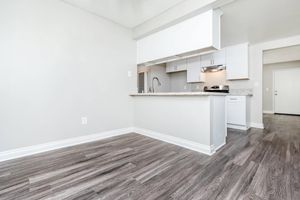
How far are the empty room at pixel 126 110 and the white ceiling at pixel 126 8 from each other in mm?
19

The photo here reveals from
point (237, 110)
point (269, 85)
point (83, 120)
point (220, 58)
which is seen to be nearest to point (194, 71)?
point (220, 58)

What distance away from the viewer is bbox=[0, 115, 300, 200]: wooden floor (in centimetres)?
128

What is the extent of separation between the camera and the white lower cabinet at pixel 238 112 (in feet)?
11.5

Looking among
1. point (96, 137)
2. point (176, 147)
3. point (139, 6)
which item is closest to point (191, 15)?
point (139, 6)

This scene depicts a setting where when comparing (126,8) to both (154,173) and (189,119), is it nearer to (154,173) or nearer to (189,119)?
(189,119)

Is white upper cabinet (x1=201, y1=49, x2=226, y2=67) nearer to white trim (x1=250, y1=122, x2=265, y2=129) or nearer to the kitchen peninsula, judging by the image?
white trim (x1=250, y1=122, x2=265, y2=129)

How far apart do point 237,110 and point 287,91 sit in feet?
14.7

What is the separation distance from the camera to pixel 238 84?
4.17m

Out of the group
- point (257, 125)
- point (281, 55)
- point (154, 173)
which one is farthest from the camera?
point (281, 55)

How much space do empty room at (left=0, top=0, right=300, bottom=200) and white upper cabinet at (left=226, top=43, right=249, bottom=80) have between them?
Answer: 0.84 ft

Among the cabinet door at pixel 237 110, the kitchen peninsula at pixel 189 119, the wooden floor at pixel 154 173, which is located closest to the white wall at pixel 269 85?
the cabinet door at pixel 237 110

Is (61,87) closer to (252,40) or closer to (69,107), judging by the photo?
(69,107)

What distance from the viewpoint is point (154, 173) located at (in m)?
1.61

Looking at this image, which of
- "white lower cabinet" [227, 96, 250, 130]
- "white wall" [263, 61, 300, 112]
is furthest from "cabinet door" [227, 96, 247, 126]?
"white wall" [263, 61, 300, 112]
